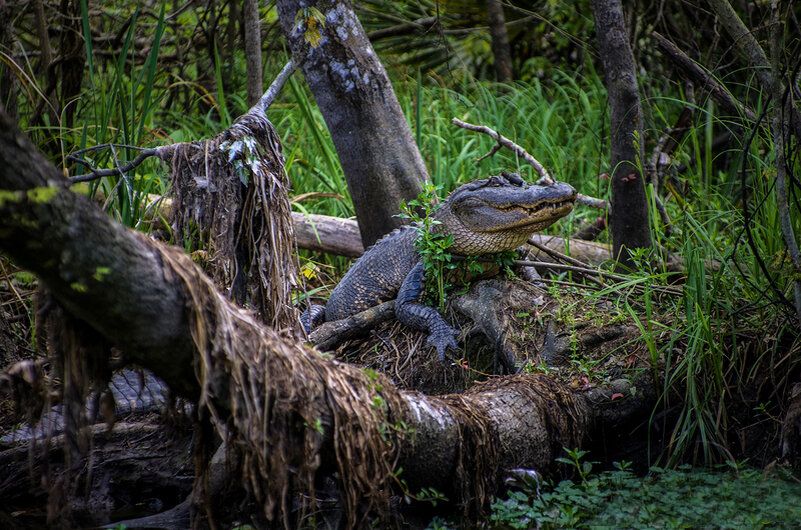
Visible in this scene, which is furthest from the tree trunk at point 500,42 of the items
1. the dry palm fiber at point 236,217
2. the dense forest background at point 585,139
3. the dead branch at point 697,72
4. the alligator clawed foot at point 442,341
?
the dry palm fiber at point 236,217

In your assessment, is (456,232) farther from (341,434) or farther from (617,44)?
(341,434)

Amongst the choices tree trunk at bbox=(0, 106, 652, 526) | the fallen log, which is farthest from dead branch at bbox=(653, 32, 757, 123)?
tree trunk at bbox=(0, 106, 652, 526)

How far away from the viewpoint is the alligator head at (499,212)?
359 centimetres

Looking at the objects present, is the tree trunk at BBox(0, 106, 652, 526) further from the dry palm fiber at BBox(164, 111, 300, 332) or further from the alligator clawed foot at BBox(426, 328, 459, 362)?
the alligator clawed foot at BBox(426, 328, 459, 362)

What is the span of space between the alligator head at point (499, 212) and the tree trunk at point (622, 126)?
464 millimetres

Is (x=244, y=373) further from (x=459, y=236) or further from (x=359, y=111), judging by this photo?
(x=359, y=111)

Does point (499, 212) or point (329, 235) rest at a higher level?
point (499, 212)

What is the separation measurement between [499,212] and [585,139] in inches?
129

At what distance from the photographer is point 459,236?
12.3 feet

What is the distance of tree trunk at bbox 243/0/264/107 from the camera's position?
488 centimetres

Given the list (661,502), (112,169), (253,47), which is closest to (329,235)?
(253,47)

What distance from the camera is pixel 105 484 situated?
2.98 m

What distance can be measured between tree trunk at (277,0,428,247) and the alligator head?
0.52m

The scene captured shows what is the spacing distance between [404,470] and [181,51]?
6.05 metres
